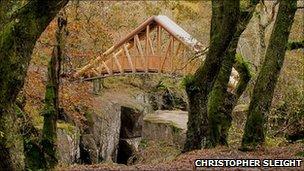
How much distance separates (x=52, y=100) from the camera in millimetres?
11828

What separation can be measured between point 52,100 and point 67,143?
6.65 meters

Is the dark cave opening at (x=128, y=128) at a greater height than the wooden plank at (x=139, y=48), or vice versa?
the wooden plank at (x=139, y=48)

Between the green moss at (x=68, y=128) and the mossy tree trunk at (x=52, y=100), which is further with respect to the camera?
the green moss at (x=68, y=128)

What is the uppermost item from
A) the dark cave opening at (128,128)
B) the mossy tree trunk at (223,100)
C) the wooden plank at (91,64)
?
the wooden plank at (91,64)

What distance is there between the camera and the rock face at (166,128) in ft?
80.7

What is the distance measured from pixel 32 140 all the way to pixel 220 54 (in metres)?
5.59

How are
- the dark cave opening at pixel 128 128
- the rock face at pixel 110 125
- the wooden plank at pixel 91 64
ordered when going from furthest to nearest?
the dark cave opening at pixel 128 128, the rock face at pixel 110 125, the wooden plank at pixel 91 64

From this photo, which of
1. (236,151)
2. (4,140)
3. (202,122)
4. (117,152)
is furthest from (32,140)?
(117,152)

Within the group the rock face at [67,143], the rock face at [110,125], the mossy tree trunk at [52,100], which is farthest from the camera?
the rock face at [110,125]

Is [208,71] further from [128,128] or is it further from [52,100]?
[128,128]

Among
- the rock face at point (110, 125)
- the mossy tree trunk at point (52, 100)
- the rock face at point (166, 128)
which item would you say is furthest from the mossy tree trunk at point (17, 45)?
the rock face at point (166, 128)

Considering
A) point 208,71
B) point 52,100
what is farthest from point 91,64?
point 208,71

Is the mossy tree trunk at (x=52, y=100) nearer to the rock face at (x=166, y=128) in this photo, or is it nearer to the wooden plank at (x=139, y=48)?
the rock face at (x=166, y=128)

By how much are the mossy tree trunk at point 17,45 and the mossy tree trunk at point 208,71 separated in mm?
4569
